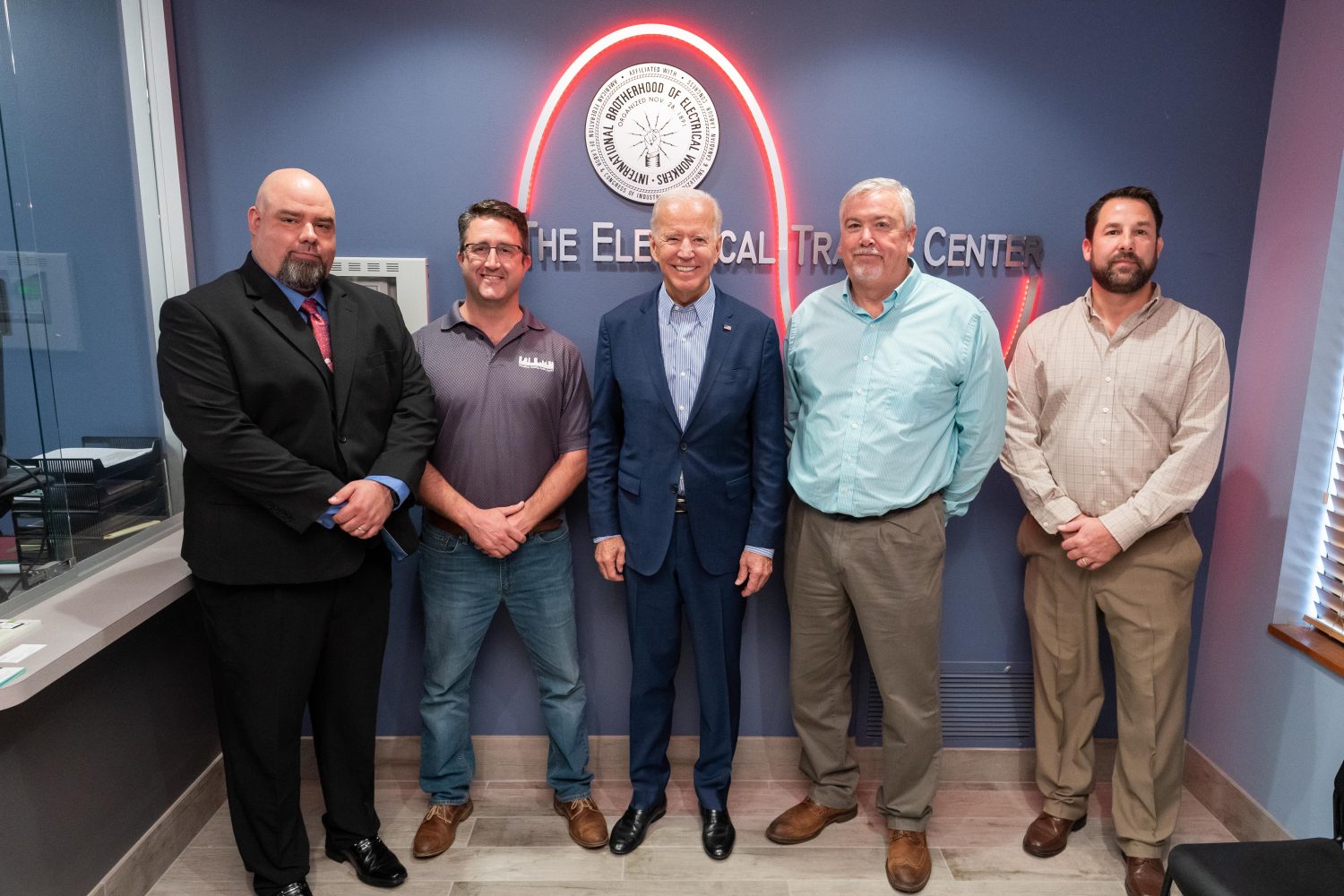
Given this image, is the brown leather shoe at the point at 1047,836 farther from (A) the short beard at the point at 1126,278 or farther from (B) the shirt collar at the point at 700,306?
(B) the shirt collar at the point at 700,306

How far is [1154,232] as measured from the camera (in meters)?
2.49

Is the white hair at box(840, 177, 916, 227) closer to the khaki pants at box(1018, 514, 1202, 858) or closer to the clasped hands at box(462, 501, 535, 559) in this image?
the khaki pants at box(1018, 514, 1202, 858)

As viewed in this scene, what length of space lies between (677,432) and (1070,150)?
1619 millimetres

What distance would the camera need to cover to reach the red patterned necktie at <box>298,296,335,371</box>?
7.49 feet

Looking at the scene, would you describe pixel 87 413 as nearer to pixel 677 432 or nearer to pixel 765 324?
pixel 677 432

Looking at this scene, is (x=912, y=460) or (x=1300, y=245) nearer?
(x=912, y=460)

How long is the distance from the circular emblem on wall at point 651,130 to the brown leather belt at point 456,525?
109cm

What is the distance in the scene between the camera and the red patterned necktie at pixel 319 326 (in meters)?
2.28

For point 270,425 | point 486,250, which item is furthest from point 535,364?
point 270,425

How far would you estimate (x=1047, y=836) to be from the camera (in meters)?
2.70

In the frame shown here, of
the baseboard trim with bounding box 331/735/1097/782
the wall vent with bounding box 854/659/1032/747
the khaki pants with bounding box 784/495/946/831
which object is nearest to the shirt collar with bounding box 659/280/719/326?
the khaki pants with bounding box 784/495/946/831

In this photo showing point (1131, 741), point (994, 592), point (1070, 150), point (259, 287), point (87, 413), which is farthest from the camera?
point (994, 592)

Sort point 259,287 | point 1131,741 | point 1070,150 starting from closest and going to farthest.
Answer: point 259,287 < point 1131,741 < point 1070,150

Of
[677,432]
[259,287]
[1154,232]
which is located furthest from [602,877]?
[1154,232]
